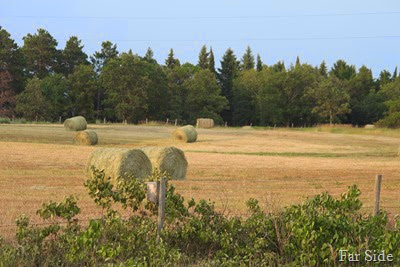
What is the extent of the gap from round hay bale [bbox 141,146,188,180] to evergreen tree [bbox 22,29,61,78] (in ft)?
242

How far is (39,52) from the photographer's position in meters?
91.2

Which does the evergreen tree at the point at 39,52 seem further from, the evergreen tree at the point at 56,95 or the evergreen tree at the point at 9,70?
the evergreen tree at the point at 56,95

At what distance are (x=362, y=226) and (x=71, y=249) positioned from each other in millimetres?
4199

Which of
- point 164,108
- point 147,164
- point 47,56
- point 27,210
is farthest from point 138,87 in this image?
point 27,210

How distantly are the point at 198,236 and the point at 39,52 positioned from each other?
87.7m

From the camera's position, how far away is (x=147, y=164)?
1948 cm

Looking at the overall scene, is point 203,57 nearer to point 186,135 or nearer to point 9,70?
point 9,70

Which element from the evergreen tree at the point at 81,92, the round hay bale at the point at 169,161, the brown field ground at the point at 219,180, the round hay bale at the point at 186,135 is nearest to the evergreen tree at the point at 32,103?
the evergreen tree at the point at 81,92

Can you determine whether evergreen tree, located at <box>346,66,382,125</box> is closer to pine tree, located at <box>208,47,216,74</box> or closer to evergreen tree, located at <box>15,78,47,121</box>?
pine tree, located at <box>208,47,216,74</box>

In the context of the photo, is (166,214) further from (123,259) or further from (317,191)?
(317,191)

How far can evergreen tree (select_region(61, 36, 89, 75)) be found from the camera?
93.8m

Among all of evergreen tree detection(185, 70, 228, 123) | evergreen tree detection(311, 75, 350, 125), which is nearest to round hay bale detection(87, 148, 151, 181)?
evergreen tree detection(185, 70, 228, 123)

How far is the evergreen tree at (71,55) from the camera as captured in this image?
93.8 metres

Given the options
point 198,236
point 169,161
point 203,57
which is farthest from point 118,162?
point 203,57
